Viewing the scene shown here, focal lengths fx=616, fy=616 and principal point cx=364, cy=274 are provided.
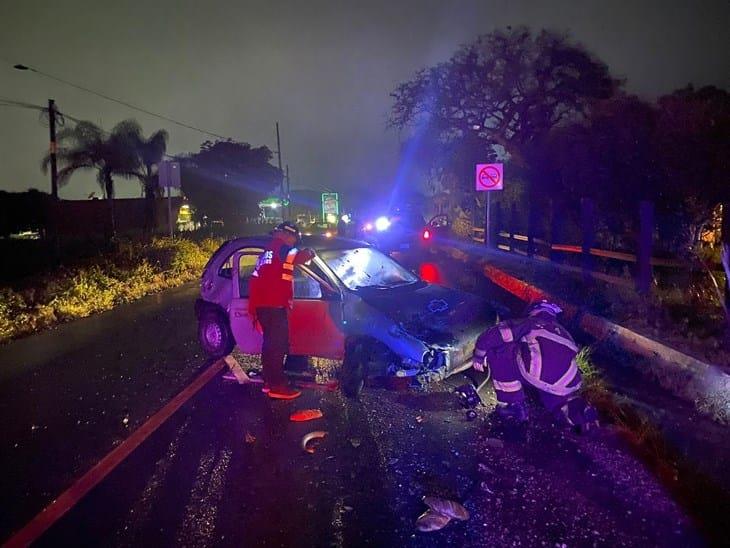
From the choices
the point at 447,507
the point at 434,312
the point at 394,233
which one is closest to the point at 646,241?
the point at 434,312

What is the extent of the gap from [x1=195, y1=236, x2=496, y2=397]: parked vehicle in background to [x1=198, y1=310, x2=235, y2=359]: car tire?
0.01 metres

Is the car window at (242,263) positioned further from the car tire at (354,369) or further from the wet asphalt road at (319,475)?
the car tire at (354,369)

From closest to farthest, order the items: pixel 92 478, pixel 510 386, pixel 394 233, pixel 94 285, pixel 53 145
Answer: pixel 92 478 → pixel 510 386 → pixel 94 285 → pixel 394 233 → pixel 53 145

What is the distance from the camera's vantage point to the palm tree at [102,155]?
31.0 metres

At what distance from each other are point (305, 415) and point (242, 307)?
6.27 ft

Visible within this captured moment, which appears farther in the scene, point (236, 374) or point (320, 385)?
point (236, 374)

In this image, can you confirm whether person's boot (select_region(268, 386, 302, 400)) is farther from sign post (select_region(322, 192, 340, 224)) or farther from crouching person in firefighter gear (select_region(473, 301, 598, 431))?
sign post (select_region(322, 192, 340, 224))

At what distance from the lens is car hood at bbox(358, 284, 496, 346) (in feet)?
18.9

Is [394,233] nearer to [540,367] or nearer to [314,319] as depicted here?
[314,319]

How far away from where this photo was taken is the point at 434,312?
6.14 metres

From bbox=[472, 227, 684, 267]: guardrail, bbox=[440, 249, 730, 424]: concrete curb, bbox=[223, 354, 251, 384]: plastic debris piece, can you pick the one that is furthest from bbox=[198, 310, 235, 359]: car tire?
bbox=[472, 227, 684, 267]: guardrail

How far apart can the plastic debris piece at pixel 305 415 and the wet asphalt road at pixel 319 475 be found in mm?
78

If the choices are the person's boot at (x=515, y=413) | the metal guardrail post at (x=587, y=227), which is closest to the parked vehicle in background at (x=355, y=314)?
the person's boot at (x=515, y=413)

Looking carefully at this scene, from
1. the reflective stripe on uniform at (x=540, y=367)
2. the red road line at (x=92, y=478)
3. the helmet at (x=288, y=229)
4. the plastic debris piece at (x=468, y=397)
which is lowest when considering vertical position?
the red road line at (x=92, y=478)
